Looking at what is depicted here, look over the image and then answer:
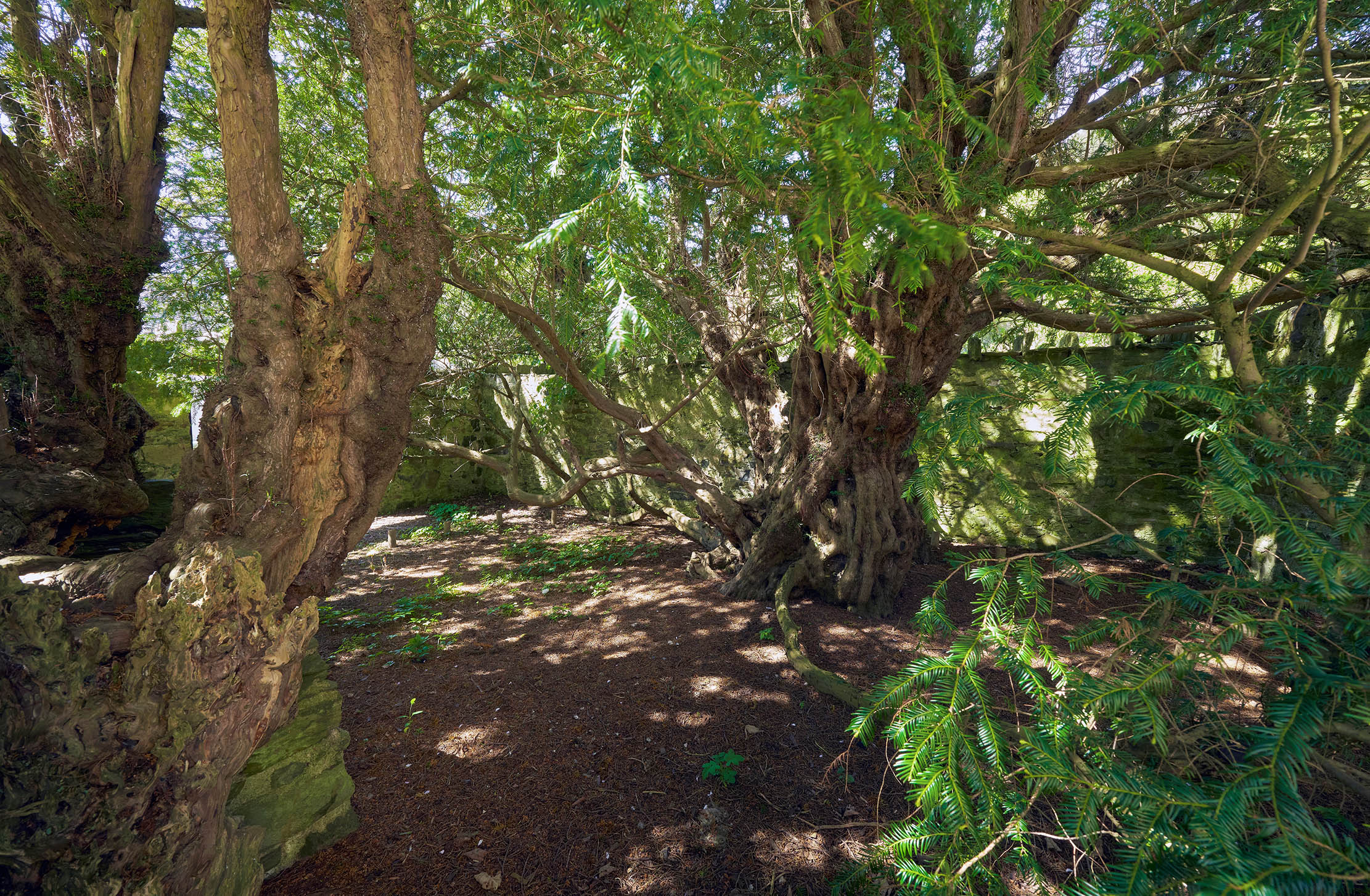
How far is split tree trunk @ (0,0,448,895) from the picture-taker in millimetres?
1155

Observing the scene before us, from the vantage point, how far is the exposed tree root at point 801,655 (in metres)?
2.54

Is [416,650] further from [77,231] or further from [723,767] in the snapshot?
[77,231]

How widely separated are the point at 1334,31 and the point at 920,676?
2.58 m

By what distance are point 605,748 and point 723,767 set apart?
1.75ft

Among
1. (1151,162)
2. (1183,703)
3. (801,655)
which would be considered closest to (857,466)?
(801,655)

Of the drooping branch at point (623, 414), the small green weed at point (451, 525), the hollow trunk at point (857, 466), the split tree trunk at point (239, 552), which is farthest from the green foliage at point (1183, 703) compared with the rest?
the small green weed at point (451, 525)

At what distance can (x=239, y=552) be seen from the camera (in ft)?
5.82

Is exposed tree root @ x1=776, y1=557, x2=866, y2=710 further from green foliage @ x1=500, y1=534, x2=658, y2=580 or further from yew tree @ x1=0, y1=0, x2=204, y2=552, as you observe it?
yew tree @ x1=0, y1=0, x2=204, y2=552

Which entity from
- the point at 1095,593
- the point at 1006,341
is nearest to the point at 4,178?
the point at 1095,593

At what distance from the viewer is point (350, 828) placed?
1.89 meters

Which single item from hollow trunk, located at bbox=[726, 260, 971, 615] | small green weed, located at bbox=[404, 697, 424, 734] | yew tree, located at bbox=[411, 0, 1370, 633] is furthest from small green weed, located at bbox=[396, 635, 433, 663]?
hollow trunk, located at bbox=[726, 260, 971, 615]

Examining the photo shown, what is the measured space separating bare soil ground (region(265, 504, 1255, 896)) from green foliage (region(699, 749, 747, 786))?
0.07ft

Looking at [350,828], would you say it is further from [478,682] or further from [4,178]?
[4,178]

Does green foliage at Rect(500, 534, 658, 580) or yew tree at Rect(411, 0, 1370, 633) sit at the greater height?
yew tree at Rect(411, 0, 1370, 633)
